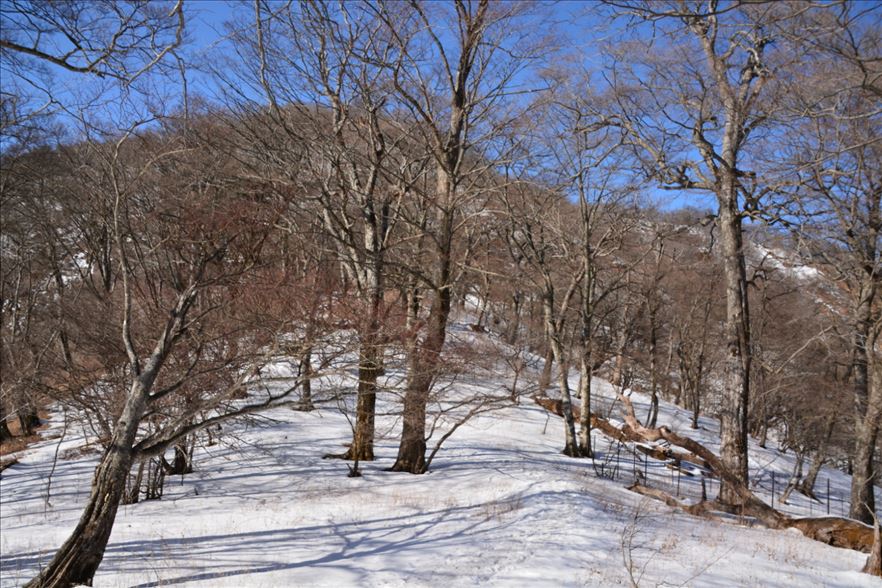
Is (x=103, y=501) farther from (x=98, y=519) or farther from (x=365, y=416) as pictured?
(x=365, y=416)

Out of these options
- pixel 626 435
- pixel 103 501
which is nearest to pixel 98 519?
pixel 103 501

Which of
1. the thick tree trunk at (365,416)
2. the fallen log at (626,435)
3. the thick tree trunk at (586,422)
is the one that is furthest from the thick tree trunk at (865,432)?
the thick tree trunk at (365,416)

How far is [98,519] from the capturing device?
6391 mm

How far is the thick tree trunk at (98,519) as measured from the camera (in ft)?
20.2

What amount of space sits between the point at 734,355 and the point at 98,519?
31.2 feet

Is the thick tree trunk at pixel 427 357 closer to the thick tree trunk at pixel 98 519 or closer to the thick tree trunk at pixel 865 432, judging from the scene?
the thick tree trunk at pixel 98 519

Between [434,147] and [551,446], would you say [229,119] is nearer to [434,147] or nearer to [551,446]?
[434,147]

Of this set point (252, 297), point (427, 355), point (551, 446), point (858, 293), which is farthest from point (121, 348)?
point (858, 293)

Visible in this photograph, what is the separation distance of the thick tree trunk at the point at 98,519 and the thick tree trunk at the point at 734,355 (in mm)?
8970

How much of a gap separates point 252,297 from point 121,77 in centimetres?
550

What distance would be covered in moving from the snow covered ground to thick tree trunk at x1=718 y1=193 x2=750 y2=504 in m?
1.26

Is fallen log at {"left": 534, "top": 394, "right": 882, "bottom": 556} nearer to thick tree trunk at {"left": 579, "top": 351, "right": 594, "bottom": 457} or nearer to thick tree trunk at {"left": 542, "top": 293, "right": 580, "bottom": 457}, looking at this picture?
thick tree trunk at {"left": 542, "top": 293, "right": 580, "bottom": 457}

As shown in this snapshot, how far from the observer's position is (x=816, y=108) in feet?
26.1

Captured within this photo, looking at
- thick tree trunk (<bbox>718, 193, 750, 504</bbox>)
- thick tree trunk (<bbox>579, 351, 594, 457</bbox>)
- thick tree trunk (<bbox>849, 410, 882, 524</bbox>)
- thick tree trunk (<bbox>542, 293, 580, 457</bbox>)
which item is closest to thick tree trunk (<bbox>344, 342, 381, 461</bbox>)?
thick tree trunk (<bbox>542, 293, 580, 457</bbox>)
